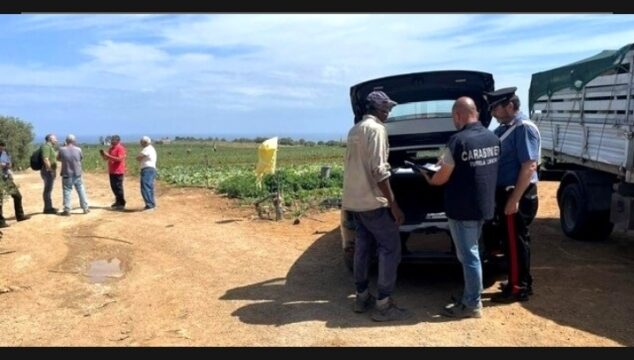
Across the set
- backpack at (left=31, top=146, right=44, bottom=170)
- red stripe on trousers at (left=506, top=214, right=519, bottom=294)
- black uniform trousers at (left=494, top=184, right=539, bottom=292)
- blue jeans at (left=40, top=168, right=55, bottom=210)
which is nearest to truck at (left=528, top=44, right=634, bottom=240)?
black uniform trousers at (left=494, top=184, right=539, bottom=292)

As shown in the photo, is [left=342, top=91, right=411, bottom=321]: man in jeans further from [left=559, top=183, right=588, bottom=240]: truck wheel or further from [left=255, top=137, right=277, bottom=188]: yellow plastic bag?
[left=255, top=137, right=277, bottom=188]: yellow plastic bag

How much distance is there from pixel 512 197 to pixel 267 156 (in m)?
8.56

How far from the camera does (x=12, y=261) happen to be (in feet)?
26.0

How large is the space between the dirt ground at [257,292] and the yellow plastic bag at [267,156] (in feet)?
9.89

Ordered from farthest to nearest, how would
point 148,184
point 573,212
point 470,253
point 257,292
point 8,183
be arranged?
point 148,184 → point 8,183 → point 573,212 → point 257,292 → point 470,253

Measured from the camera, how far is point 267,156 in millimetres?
13188

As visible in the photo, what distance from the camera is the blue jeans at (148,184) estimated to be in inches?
484

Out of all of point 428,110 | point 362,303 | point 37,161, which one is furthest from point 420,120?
point 37,161

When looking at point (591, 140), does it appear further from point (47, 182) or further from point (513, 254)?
point (47, 182)

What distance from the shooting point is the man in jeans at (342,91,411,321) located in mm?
5012

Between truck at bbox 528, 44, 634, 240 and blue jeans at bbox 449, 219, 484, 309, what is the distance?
258 centimetres

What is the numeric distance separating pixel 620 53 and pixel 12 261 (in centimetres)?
852

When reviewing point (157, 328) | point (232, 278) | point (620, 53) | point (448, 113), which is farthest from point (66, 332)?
point (620, 53)

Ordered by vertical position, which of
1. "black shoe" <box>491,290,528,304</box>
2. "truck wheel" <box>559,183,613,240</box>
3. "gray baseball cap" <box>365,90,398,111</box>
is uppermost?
"gray baseball cap" <box>365,90,398,111</box>
